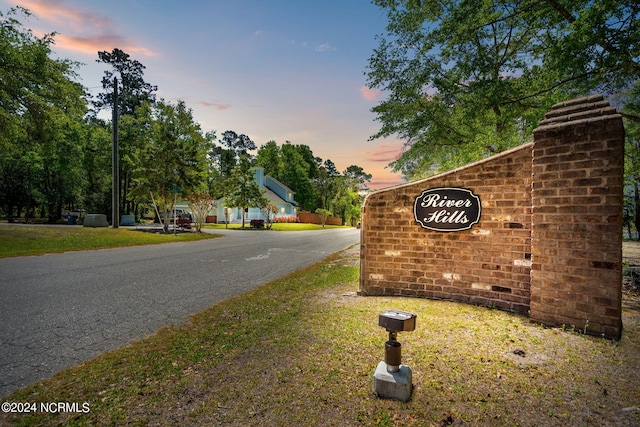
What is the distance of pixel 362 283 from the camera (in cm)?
559

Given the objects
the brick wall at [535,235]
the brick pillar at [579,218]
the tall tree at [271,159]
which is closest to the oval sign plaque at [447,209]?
the brick wall at [535,235]

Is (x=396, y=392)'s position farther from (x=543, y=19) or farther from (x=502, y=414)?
(x=543, y=19)

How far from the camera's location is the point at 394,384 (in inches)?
90.5

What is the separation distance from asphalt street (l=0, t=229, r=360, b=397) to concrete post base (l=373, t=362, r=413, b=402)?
3.00 metres

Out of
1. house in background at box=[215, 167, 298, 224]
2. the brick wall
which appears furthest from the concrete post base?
house in background at box=[215, 167, 298, 224]

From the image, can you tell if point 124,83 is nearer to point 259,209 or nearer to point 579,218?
point 259,209

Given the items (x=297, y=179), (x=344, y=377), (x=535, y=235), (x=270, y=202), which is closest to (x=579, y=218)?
(x=535, y=235)

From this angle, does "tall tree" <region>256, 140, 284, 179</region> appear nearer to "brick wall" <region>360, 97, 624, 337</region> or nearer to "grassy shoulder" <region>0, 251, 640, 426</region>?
"brick wall" <region>360, 97, 624, 337</region>

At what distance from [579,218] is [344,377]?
136 inches

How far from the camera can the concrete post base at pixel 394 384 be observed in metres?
2.28

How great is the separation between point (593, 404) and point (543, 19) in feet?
31.7

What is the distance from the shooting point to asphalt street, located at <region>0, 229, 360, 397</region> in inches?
127

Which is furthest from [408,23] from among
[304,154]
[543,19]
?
[304,154]

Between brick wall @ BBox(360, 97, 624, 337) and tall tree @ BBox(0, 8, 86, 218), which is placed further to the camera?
tall tree @ BBox(0, 8, 86, 218)
